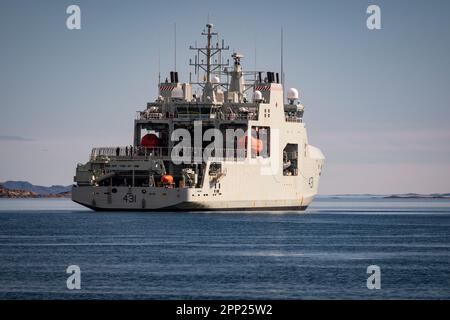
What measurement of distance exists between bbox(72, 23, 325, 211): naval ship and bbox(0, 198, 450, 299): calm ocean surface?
487cm

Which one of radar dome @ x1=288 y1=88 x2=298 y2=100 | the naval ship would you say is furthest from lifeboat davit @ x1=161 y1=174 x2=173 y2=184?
radar dome @ x1=288 y1=88 x2=298 y2=100

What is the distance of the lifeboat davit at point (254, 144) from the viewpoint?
9756 centimetres

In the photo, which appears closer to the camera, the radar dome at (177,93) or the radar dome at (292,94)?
the radar dome at (177,93)

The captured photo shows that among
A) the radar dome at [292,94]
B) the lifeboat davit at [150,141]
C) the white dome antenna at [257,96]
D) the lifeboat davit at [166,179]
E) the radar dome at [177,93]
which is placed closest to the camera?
the lifeboat davit at [166,179]

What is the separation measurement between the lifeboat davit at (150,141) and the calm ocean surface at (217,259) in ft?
44.5

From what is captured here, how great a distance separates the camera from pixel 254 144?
9844cm

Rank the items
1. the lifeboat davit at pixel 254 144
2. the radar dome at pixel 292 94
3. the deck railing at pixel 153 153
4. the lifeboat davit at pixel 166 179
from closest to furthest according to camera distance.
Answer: the lifeboat davit at pixel 166 179, the deck railing at pixel 153 153, the lifeboat davit at pixel 254 144, the radar dome at pixel 292 94

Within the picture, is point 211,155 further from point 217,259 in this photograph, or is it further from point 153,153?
point 217,259

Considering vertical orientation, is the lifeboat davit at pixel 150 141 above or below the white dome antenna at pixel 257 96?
below

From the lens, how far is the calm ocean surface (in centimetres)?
4434
